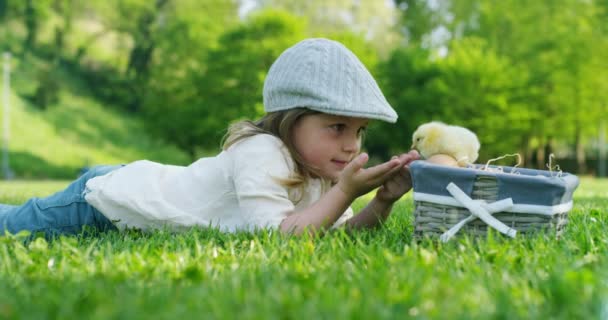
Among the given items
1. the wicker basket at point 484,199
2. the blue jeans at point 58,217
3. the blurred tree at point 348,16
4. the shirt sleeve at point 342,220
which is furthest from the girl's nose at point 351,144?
the blurred tree at point 348,16

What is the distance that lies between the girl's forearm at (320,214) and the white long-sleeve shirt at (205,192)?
8 centimetres

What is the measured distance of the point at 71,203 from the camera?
3494mm

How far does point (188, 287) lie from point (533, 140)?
32.2 meters

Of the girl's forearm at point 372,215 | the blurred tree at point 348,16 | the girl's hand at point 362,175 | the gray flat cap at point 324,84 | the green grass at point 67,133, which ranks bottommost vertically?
the green grass at point 67,133

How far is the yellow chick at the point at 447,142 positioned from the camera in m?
2.93

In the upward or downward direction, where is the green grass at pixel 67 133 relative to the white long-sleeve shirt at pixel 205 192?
downward

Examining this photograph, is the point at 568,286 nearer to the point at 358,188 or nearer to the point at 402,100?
the point at 358,188

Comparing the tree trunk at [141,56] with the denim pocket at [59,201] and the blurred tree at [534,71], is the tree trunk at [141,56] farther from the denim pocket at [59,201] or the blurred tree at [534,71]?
the denim pocket at [59,201]

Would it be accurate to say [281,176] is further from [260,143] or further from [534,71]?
[534,71]

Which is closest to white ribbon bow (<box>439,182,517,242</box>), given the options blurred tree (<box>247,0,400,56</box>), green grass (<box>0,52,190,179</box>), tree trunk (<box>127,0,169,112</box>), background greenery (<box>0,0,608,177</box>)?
background greenery (<box>0,0,608,177</box>)

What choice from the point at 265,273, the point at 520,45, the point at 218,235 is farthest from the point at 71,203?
the point at 520,45

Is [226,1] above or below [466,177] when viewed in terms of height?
above

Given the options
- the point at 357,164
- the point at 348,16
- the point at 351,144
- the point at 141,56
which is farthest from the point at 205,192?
the point at 141,56

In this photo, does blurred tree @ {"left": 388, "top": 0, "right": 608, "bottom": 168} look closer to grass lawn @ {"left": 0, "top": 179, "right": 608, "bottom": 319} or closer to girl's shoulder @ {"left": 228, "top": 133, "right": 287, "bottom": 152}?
girl's shoulder @ {"left": 228, "top": 133, "right": 287, "bottom": 152}
